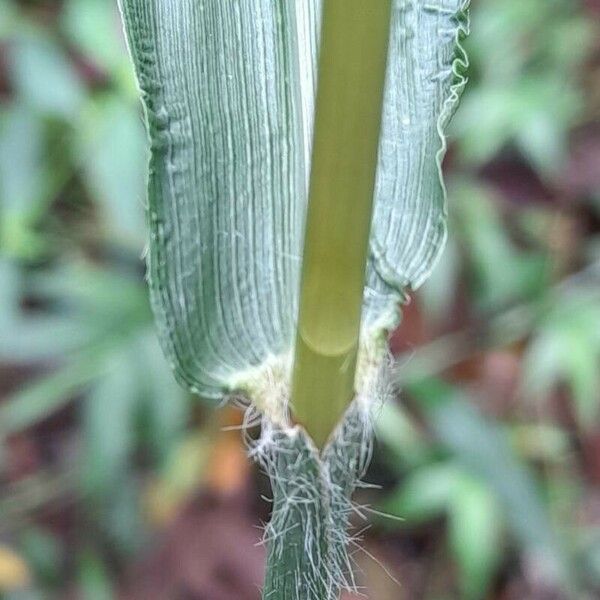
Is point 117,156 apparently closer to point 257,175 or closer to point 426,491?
point 426,491

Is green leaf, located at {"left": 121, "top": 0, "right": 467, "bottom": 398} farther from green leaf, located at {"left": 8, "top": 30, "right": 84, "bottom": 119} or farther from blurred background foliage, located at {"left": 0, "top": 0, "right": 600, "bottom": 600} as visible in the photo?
green leaf, located at {"left": 8, "top": 30, "right": 84, "bottom": 119}

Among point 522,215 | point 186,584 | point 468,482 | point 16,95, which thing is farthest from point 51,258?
point 522,215

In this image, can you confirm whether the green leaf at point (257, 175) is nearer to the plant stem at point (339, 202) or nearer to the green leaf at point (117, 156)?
the plant stem at point (339, 202)

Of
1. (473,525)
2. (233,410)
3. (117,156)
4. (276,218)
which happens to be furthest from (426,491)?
(276,218)

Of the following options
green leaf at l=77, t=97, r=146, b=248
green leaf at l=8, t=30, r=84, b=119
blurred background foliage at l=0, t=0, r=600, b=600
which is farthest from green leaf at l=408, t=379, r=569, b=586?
green leaf at l=8, t=30, r=84, b=119

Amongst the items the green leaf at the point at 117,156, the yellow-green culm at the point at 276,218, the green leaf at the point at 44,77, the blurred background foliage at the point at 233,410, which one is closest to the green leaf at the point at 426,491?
the blurred background foliage at the point at 233,410
